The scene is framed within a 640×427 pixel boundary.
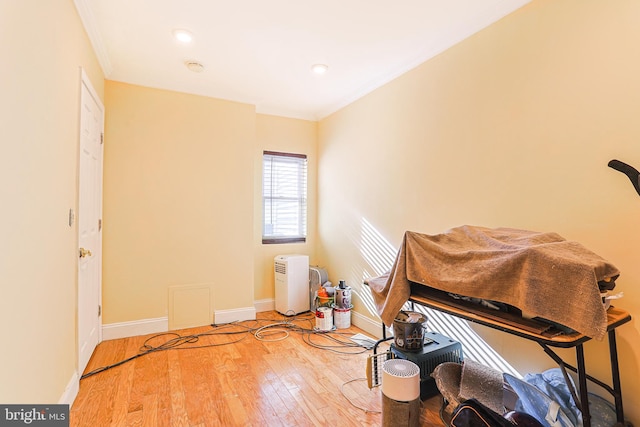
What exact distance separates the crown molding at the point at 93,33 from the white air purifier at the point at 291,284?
2536mm

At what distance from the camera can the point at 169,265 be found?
3.27 metres

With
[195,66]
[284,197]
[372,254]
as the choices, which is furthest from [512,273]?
[284,197]

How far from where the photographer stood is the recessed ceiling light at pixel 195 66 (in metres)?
2.79

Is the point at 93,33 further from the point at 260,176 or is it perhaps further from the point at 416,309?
the point at 416,309

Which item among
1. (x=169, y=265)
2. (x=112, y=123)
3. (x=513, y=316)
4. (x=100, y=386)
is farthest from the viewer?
(x=169, y=265)

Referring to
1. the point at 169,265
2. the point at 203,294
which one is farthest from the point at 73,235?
the point at 203,294

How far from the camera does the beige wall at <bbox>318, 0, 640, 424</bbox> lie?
4.96 feet

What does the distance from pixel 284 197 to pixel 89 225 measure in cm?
209

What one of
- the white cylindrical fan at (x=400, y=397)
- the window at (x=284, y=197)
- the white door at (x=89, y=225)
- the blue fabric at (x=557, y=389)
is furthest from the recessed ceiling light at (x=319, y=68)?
the blue fabric at (x=557, y=389)

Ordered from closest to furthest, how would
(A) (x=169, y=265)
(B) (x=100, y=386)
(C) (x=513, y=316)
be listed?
1. (C) (x=513, y=316)
2. (B) (x=100, y=386)
3. (A) (x=169, y=265)

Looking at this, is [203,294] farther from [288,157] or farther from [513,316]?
[513,316]

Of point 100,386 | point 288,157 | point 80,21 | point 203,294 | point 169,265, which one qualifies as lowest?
point 100,386

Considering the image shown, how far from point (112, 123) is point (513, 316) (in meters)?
3.53

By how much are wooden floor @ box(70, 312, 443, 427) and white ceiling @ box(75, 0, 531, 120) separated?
2.50 metres
